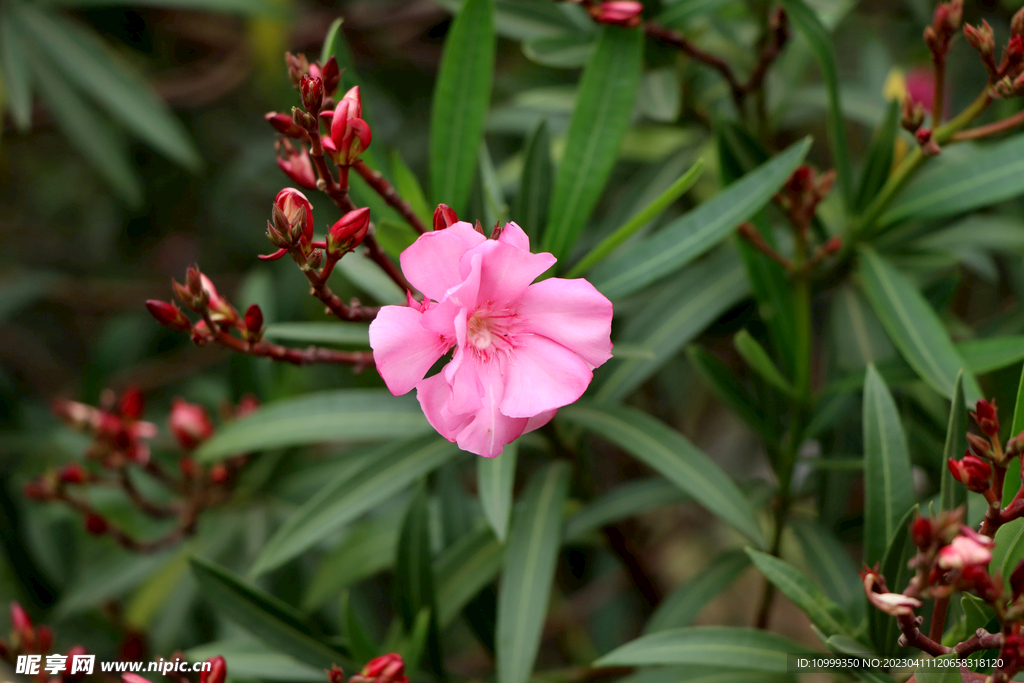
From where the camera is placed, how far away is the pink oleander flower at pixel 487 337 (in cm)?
70

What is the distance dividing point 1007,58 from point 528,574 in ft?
3.01

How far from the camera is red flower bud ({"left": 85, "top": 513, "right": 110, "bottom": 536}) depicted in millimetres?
1523

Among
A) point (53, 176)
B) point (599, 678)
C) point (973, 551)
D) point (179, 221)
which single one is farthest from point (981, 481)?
point (53, 176)

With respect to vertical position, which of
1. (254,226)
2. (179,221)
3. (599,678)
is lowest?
(599,678)

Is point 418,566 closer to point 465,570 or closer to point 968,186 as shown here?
point 465,570

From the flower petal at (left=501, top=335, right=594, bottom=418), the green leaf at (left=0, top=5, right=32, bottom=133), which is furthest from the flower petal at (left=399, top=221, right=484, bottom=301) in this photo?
the green leaf at (left=0, top=5, right=32, bottom=133)

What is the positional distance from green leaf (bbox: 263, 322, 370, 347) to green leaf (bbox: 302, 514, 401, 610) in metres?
0.45

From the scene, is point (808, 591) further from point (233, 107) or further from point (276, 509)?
point (233, 107)

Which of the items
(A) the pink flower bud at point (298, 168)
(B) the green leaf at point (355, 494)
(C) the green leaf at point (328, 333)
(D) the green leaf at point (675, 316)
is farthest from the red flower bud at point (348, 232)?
(D) the green leaf at point (675, 316)

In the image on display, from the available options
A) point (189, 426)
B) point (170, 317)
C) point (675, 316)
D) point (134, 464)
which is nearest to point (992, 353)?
point (675, 316)

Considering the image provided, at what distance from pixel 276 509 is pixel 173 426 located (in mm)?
298

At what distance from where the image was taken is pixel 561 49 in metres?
1.22

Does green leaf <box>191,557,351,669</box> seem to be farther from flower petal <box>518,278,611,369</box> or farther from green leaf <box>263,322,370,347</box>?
flower petal <box>518,278,611,369</box>

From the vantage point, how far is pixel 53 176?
2830 mm
